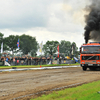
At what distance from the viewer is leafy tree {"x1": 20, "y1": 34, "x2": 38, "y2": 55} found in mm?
111113

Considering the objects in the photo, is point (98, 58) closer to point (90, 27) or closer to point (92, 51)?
point (92, 51)

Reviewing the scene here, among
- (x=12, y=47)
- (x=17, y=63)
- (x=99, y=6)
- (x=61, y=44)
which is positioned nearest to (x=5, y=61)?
(x=17, y=63)

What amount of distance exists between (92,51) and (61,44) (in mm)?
131728

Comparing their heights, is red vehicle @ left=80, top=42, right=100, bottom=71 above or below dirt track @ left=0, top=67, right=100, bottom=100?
above

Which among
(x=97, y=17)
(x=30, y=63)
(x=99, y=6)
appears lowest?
(x=30, y=63)

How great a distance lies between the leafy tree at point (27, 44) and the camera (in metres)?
111

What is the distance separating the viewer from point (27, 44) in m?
114

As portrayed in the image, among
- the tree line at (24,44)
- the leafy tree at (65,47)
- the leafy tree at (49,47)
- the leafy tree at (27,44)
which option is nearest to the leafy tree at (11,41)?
the tree line at (24,44)

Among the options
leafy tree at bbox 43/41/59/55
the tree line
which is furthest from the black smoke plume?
leafy tree at bbox 43/41/59/55

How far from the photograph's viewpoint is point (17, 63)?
35.1 m

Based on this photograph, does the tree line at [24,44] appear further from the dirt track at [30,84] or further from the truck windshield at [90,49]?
the dirt track at [30,84]

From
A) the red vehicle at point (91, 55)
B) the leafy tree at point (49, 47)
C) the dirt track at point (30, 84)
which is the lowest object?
the dirt track at point (30, 84)

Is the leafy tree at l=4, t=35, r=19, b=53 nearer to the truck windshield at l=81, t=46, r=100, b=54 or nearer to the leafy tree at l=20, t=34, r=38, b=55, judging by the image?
the leafy tree at l=20, t=34, r=38, b=55

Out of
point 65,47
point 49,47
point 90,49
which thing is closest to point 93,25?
point 90,49
